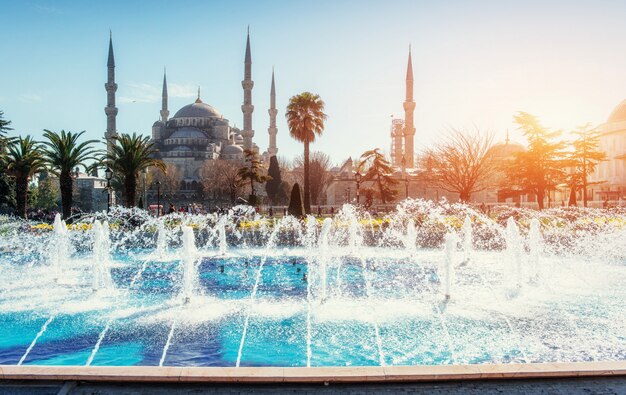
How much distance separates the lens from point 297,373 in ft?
13.7

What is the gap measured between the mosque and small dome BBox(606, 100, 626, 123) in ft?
122

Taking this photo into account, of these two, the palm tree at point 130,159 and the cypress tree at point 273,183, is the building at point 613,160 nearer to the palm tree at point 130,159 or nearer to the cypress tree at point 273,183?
the cypress tree at point 273,183

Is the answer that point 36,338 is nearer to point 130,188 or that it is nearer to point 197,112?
point 130,188

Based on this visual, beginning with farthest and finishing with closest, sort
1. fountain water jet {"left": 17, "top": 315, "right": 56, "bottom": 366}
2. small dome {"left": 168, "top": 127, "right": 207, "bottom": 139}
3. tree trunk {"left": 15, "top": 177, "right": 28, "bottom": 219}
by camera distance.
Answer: small dome {"left": 168, "top": 127, "right": 207, "bottom": 139} < tree trunk {"left": 15, "top": 177, "right": 28, "bottom": 219} < fountain water jet {"left": 17, "top": 315, "right": 56, "bottom": 366}

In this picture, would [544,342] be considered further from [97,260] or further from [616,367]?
[97,260]

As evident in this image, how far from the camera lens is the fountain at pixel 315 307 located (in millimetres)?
6277

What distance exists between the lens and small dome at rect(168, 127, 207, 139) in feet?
252

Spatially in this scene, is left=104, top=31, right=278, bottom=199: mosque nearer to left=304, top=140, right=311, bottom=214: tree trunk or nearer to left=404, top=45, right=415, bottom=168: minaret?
left=404, top=45, right=415, bottom=168: minaret

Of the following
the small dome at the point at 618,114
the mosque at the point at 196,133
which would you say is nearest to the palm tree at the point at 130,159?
the mosque at the point at 196,133

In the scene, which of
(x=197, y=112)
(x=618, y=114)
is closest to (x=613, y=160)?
(x=618, y=114)

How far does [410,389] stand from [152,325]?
432 centimetres

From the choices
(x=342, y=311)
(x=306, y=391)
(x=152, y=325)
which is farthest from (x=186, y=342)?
(x=306, y=391)

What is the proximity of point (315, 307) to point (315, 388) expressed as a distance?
13.9 ft

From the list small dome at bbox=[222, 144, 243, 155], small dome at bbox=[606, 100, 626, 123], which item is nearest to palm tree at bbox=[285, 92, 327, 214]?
small dome at bbox=[606, 100, 626, 123]
